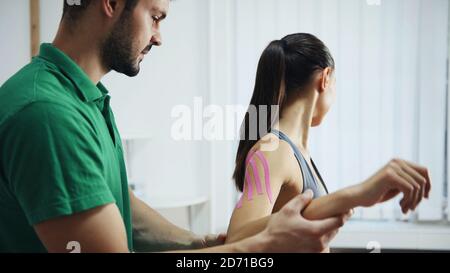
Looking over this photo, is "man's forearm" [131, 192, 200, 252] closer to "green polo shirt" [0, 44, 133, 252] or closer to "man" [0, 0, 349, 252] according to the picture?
"man" [0, 0, 349, 252]

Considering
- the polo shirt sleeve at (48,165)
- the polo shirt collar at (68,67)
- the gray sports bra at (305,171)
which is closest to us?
the polo shirt sleeve at (48,165)

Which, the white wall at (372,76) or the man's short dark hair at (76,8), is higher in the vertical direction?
the man's short dark hair at (76,8)

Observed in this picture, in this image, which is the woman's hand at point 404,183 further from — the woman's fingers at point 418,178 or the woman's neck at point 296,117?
the woman's neck at point 296,117

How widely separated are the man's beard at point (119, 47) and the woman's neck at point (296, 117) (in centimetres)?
A: 27

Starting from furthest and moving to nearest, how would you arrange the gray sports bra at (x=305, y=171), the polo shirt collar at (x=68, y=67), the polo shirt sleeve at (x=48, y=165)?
1. the gray sports bra at (x=305, y=171)
2. the polo shirt collar at (x=68, y=67)
3. the polo shirt sleeve at (x=48, y=165)

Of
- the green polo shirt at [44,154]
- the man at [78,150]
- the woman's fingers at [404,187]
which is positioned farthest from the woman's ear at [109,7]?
the woman's fingers at [404,187]

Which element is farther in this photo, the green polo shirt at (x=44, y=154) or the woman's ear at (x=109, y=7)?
the woman's ear at (x=109, y=7)

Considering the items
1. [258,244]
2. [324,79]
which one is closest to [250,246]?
[258,244]

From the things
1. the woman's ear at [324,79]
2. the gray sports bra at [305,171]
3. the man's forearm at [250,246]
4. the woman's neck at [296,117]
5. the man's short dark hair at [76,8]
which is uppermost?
the man's short dark hair at [76,8]

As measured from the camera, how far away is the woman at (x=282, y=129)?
0.67 metres

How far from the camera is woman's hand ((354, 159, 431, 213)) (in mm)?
521

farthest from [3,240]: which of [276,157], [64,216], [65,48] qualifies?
[276,157]

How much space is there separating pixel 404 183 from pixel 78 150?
1.30ft

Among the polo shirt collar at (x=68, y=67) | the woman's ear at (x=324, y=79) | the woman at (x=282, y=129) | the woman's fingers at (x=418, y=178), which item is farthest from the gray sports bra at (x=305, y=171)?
the polo shirt collar at (x=68, y=67)
